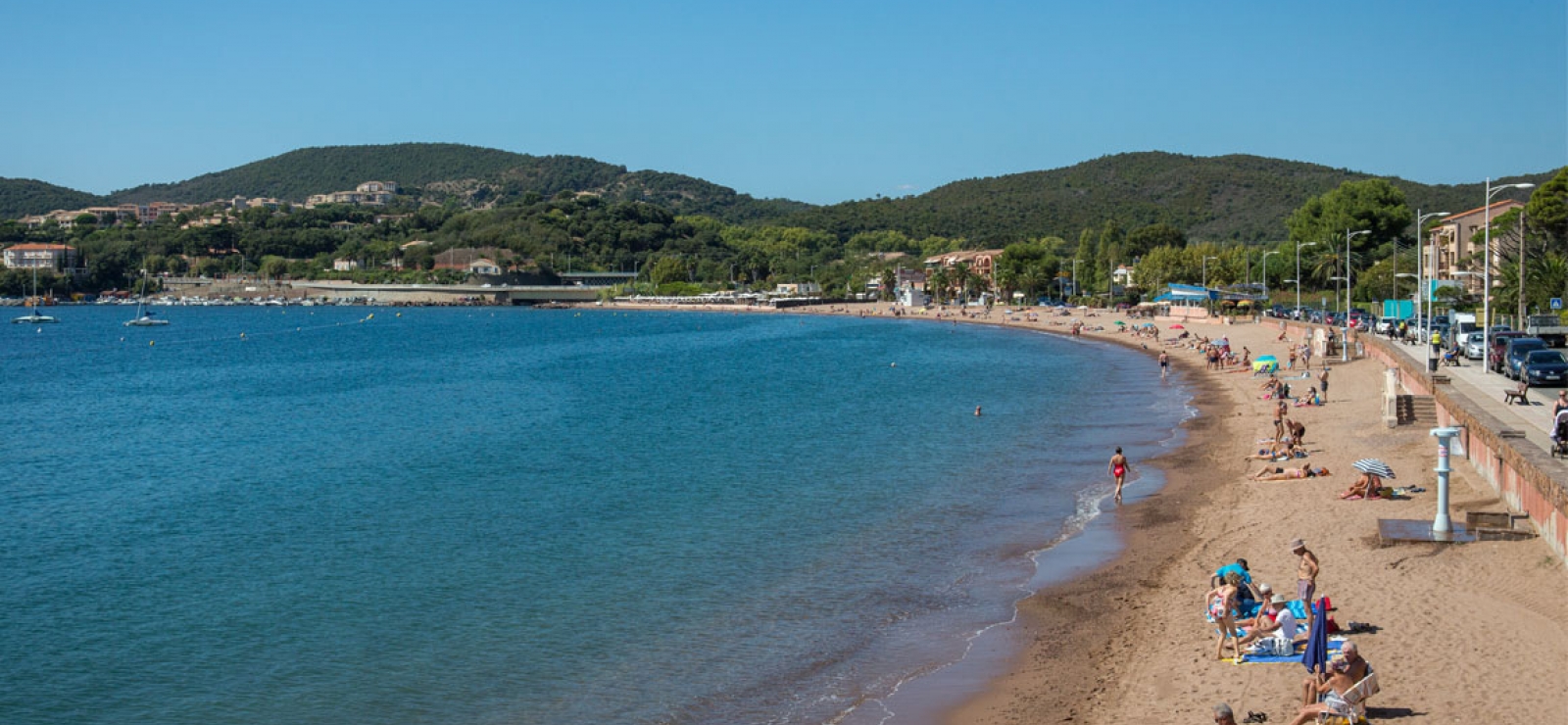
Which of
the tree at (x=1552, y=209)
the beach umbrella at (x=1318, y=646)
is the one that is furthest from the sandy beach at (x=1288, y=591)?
the tree at (x=1552, y=209)

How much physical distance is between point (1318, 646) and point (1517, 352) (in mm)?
22931

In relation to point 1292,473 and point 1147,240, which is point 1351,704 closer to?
point 1292,473

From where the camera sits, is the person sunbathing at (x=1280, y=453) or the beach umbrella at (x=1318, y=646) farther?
the person sunbathing at (x=1280, y=453)

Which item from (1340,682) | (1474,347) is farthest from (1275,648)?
(1474,347)

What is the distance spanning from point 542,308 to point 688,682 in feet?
537

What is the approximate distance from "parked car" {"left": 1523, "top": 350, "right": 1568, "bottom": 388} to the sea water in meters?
8.57

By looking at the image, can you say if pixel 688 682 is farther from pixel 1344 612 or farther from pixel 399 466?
pixel 399 466

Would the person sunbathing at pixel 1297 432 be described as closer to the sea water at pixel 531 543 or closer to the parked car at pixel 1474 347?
the sea water at pixel 531 543

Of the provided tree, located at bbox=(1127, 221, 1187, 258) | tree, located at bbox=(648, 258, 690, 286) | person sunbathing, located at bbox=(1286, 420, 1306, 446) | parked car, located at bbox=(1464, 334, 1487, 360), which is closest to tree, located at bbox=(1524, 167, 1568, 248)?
parked car, located at bbox=(1464, 334, 1487, 360)

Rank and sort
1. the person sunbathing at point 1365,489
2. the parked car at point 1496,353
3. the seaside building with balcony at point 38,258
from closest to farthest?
the person sunbathing at point 1365,489 → the parked car at point 1496,353 → the seaside building with balcony at point 38,258

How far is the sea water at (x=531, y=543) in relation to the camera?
15.3 m

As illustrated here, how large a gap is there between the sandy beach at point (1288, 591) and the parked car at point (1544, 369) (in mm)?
5787

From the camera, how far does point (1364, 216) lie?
87.6 metres

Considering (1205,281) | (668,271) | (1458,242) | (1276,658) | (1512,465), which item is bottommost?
(1276,658)
